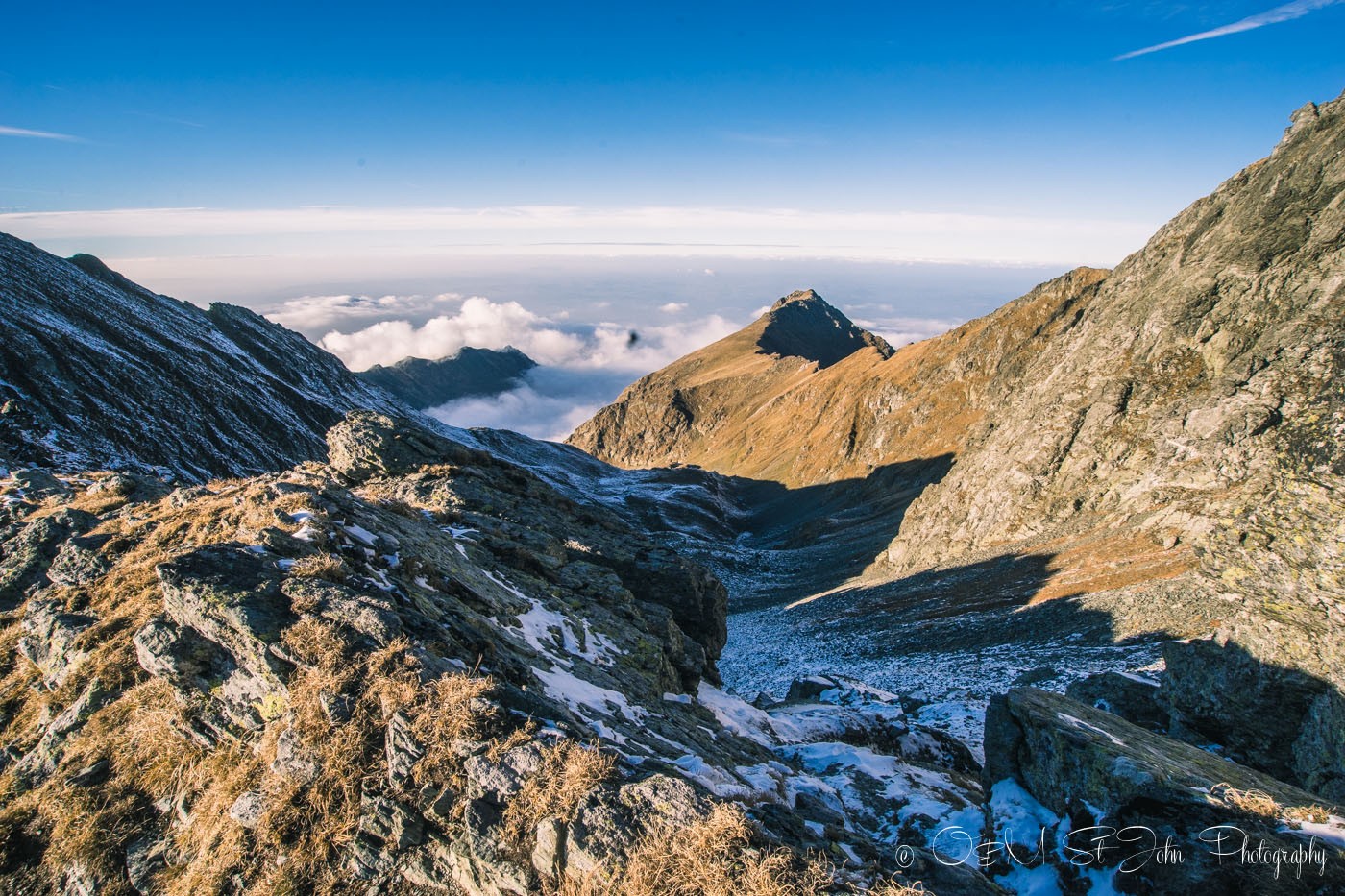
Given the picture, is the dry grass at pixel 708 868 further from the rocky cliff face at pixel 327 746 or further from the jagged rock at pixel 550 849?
the jagged rock at pixel 550 849

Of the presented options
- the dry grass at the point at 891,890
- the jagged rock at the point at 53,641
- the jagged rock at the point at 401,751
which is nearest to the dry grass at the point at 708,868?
the dry grass at the point at 891,890

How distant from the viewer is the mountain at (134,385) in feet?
190

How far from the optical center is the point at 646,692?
1770 cm

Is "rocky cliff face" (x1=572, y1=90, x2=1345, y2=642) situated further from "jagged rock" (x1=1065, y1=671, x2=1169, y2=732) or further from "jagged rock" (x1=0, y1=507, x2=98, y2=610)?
"jagged rock" (x1=0, y1=507, x2=98, y2=610)

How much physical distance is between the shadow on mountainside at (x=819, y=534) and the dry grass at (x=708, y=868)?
76607 millimetres

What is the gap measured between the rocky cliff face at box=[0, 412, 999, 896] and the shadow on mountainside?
72.5 m

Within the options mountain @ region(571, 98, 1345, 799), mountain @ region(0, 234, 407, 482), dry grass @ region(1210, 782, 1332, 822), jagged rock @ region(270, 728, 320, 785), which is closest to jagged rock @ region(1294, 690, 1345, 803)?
mountain @ region(571, 98, 1345, 799)

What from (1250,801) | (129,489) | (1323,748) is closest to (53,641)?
(129,489)

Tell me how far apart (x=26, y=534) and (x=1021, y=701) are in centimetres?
2504

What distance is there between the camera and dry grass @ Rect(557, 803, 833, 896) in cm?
619

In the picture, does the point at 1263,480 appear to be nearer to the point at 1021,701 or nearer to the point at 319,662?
the point at 1021,701

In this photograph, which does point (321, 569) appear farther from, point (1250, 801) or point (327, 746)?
point (1250, 801)

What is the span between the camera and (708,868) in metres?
6.35

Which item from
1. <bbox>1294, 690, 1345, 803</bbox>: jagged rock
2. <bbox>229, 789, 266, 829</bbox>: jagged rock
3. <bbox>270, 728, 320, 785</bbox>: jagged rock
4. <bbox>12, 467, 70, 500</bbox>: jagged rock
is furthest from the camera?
<bbox>12, 467, 70, 500</bbox>: jagged rock
